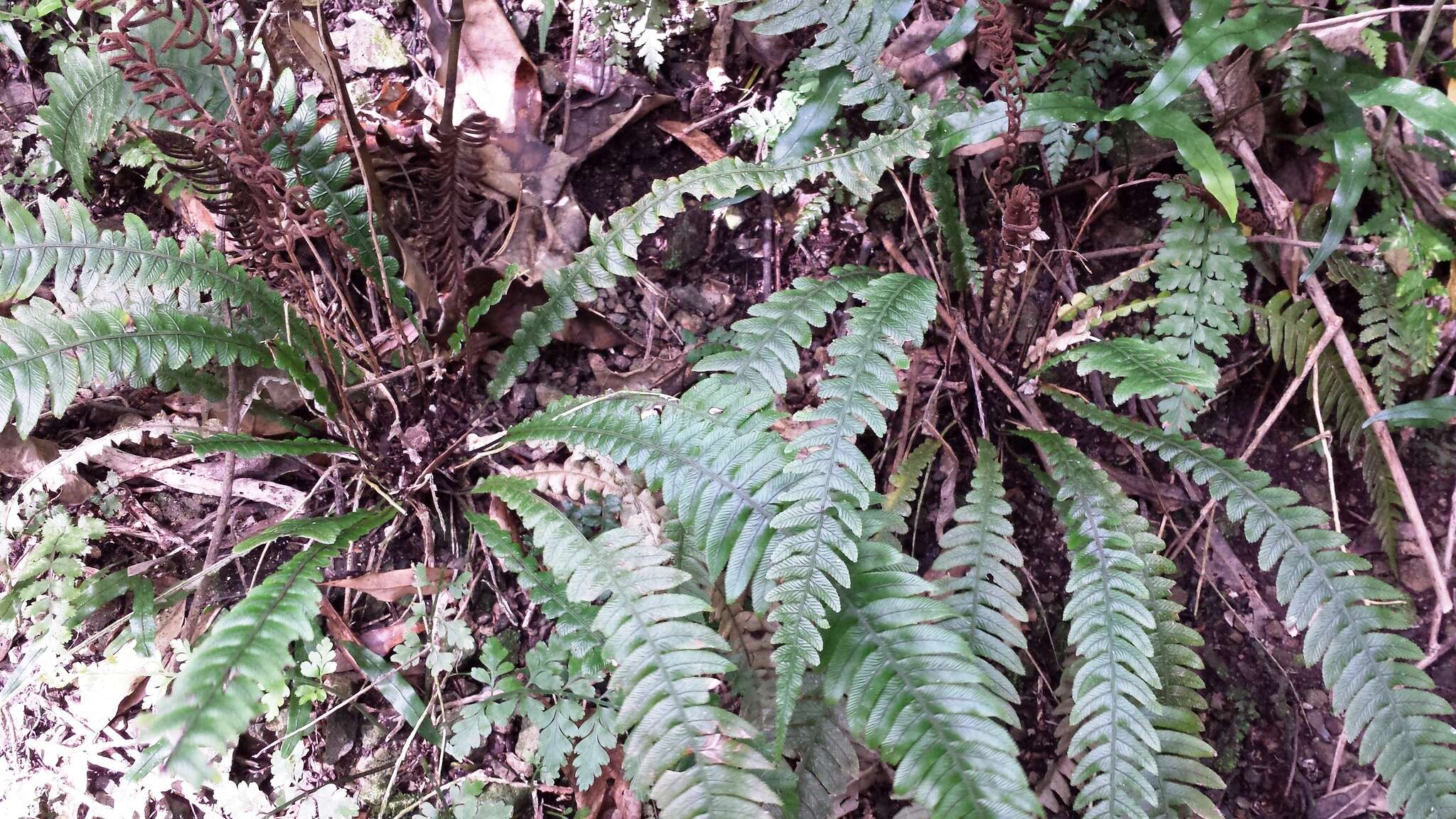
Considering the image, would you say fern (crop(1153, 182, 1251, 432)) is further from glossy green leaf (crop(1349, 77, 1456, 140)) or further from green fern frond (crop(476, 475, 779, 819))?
green fern frond (crop(476, 475, 779, 819))

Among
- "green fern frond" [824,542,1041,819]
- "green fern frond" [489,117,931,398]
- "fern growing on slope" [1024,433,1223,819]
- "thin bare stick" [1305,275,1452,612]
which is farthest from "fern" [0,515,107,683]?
"thin bare stick" [1305,275,1452,612]

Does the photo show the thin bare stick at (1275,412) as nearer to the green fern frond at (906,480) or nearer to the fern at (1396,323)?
the fern at (1396,323)

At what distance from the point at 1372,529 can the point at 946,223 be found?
1591 millimetres

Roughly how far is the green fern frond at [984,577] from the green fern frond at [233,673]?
127 cm

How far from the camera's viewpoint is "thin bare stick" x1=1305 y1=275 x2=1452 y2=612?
2.16 m

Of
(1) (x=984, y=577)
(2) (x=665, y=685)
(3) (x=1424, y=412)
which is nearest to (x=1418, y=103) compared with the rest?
(3) (x=1424, y=412)

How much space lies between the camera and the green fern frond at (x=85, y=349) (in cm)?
153

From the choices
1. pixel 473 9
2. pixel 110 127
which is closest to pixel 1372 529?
pixel 473 9

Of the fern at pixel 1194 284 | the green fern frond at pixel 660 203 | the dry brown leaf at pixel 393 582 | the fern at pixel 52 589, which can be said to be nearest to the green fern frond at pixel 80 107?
the fern at pixel 52 589

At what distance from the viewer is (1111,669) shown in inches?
66.6

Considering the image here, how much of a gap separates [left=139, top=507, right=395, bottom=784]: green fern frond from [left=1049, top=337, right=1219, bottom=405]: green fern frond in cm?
178

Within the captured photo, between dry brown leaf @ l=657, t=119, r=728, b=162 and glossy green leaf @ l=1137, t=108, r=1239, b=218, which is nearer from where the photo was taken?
glossy green leaf @ l=1137, t=108, r=1239, b=218

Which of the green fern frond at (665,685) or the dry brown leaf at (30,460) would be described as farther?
the dry brown leaf at (30,460)

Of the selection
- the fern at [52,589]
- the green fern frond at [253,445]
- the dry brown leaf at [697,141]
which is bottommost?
the fern at [52,589]
